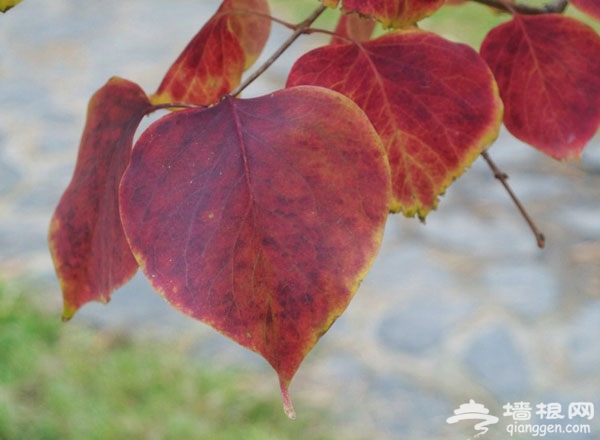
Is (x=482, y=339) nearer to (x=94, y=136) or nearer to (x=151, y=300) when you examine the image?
(x=151, y=300)

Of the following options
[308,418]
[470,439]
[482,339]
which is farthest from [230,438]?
[482,339]

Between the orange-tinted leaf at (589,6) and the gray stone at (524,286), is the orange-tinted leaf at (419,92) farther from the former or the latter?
the gray stone at (524,286)

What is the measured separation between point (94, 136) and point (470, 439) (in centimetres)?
176

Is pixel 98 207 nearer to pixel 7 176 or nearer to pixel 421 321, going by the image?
pixel 421 321

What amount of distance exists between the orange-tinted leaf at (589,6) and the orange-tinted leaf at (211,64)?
0.52 ft

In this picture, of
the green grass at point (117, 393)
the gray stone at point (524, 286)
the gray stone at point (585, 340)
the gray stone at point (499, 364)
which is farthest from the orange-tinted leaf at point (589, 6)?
the gray stone at point (524, 286)

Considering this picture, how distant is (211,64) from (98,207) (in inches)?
4.1

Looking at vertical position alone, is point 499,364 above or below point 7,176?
below

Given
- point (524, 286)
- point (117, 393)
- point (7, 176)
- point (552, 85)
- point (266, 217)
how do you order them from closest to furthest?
point (266, 217) → point (552, 85) → point (117, 393) → point (524, 286) → point (7, 176)

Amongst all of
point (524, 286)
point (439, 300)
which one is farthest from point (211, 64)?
point (524, 286)

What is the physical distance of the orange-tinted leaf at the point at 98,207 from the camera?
0.34 metres

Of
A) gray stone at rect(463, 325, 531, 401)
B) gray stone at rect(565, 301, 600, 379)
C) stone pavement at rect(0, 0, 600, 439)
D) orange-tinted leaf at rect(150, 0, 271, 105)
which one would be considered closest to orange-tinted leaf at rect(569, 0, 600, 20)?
orange-tinted leaf at rect(150, 0, 271, 105)

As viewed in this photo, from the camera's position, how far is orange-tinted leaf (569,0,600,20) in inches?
13.3

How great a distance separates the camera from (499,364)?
2.25 m
